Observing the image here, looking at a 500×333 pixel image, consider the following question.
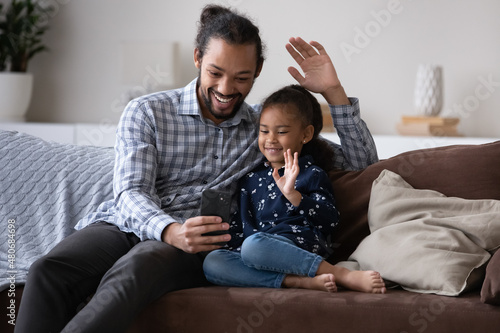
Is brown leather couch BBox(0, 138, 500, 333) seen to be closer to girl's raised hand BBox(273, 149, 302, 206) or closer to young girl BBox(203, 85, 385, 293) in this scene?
young girl BBox(203, 85, 385, 293)

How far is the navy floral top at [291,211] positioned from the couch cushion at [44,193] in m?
0.51

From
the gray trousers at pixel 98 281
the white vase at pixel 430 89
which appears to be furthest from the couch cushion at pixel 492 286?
the white vase at pixel 430 89

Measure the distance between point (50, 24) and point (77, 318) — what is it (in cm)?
404

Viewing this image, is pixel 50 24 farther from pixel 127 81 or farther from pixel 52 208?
pixel 52 208

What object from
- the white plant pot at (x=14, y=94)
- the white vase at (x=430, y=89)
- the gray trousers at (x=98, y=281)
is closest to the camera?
the gray trousers at (x=98, y=281)

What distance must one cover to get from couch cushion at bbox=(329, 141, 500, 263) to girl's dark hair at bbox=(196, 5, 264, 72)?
0.53 meters

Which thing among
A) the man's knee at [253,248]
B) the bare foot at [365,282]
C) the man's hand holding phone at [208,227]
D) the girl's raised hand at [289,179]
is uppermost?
the girl's raised hand at [289,179]

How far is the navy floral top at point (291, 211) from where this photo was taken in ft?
6.94

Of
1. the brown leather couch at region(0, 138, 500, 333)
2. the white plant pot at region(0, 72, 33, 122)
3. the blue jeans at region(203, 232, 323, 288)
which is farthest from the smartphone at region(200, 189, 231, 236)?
the white plant pot at region(0, 72, 33, 122)

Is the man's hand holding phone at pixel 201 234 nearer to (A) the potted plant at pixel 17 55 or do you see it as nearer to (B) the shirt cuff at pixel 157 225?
(B) the shirt cuff at pixel 157 225

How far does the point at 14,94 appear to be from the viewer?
16.4 ft

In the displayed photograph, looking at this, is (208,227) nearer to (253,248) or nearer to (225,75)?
(253,248)

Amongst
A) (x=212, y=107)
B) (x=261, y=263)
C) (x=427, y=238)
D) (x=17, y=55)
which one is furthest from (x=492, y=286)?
(x=17, y=55)

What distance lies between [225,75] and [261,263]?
2.08ft
